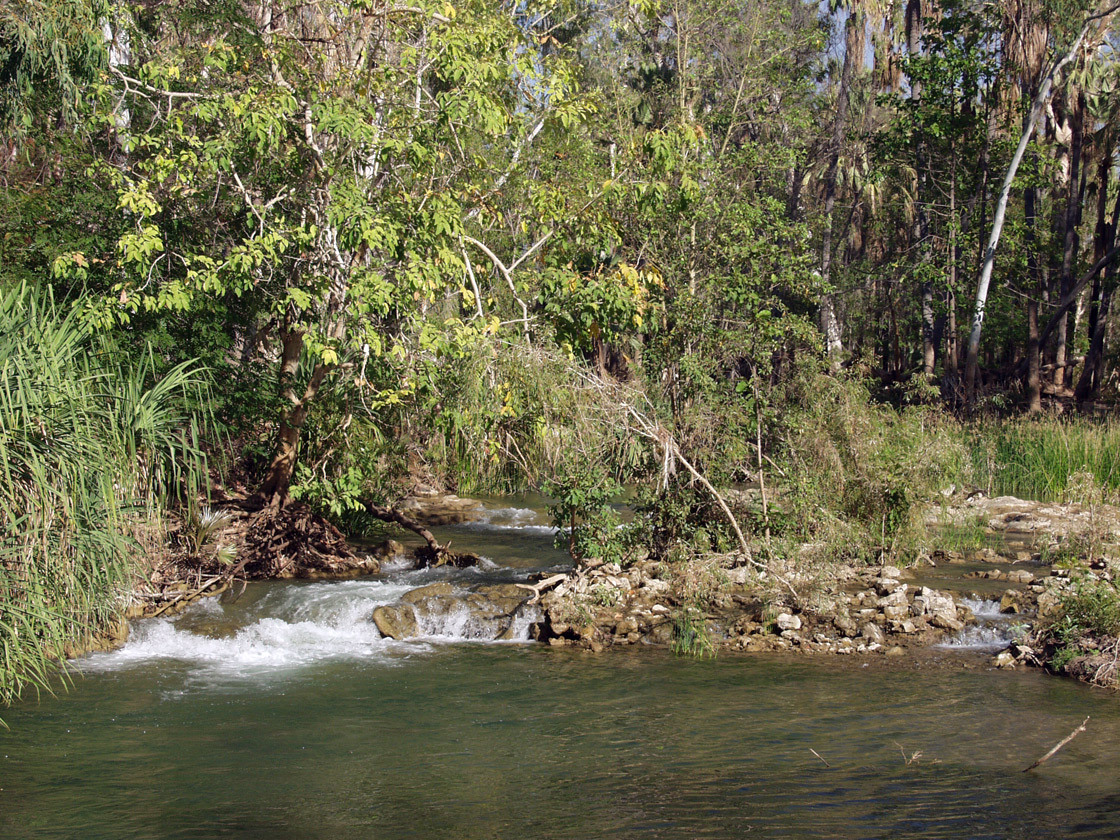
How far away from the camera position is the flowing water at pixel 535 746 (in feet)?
21.1

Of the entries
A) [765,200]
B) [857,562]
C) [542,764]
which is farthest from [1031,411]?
[542,764]

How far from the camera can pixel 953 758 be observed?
24.6 ft

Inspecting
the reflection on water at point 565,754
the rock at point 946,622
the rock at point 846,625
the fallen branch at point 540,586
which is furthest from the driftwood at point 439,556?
the rock at point 946,622

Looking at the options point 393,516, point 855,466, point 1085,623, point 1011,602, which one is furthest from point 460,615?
point 1085,623

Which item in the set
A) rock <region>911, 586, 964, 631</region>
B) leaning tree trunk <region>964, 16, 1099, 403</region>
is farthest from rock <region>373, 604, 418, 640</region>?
leaning tree trunk <region>964, 16, 1099, 403</region>

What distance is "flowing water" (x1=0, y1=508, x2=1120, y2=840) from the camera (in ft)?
21.1

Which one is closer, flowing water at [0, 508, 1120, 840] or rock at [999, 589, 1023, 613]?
flowing water at [0, 508, 1120, 840]

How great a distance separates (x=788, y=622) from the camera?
10984 mm

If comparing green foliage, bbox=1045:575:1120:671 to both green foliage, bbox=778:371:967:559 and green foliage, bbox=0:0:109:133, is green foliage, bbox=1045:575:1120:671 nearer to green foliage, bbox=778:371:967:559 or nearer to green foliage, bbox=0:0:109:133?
green foliage, bbox=778:371:967:559

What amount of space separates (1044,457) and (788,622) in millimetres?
9808

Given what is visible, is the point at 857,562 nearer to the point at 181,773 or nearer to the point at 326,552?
the point at 326,552

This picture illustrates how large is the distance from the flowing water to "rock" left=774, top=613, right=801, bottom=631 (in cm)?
66

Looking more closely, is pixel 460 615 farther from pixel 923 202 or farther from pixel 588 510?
pixel 923 202

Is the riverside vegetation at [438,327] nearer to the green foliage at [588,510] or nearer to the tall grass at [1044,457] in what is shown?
the green foliage at [588,510]
